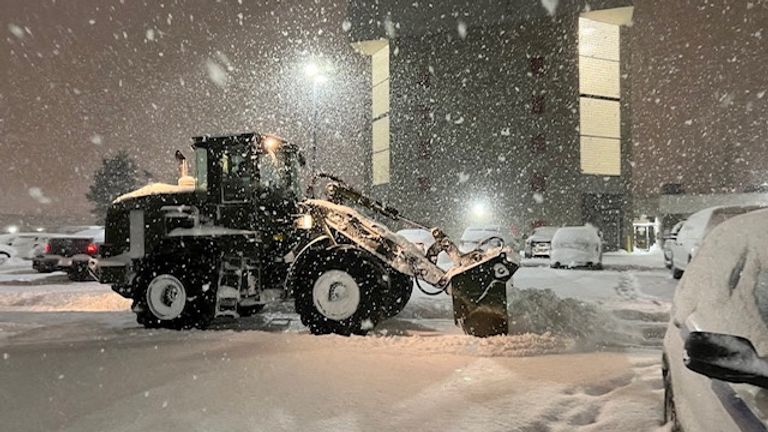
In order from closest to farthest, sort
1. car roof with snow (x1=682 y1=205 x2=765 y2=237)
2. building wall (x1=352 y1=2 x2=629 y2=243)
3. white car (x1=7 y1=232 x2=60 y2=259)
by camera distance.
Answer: car roof with snow (x1=682 y1=205 x2=765 y2=237) → white car (x1=7 y1=232 x2=60 y2=259) → building wall (x1=352 y1=2 x2=629 y2=243)

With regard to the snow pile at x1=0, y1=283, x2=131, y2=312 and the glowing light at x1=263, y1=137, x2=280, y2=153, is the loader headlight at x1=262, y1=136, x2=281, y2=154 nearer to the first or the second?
the glowing light at x1=263, y1=137, x2=280, y2=153

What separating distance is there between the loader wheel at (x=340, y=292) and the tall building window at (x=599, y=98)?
2934cm

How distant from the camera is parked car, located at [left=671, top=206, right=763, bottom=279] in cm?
1366

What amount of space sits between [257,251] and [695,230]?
417 inches

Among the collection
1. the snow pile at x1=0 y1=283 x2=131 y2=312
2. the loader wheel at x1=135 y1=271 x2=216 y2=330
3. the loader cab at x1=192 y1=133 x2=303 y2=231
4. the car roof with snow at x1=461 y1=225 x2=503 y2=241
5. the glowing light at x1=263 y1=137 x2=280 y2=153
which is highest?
the glowing light at x1=263 y1=137 x2=280 y2=153

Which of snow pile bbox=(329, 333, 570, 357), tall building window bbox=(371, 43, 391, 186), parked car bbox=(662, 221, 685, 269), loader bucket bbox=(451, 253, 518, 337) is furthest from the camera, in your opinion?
tall building window bbox=(371, 43, 391, 186)

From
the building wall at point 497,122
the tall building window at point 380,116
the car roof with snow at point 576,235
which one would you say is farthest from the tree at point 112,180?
the car roof with snow at point 576,235

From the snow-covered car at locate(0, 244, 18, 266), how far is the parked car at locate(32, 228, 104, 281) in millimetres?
7305

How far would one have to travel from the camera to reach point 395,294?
9023mm

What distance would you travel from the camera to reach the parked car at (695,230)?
44.8 feet

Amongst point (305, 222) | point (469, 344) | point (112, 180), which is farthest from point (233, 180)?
point (112, 180)

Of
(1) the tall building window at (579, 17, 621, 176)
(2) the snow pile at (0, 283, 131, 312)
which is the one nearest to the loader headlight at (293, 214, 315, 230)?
(2) the snow pile at (0, 283, 131, 312)

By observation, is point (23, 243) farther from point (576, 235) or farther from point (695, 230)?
point (695, 230)

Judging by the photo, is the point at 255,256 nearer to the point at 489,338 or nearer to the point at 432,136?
the point at 489,338
